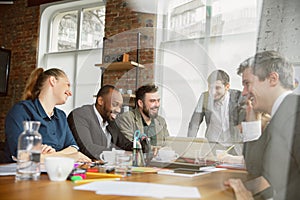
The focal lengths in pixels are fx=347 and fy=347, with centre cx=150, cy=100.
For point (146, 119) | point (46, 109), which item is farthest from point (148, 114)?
point (46, 109)

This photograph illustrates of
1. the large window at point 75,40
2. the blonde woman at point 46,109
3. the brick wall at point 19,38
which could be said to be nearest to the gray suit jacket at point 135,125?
the blonde woman at point 46,109

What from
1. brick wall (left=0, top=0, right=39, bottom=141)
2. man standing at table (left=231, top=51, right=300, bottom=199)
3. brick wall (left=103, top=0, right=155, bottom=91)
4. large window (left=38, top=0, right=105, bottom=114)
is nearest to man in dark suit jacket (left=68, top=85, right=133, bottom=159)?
brick wall (left=103, top=0, right=155, bottom=91)

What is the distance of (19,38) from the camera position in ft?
11.9

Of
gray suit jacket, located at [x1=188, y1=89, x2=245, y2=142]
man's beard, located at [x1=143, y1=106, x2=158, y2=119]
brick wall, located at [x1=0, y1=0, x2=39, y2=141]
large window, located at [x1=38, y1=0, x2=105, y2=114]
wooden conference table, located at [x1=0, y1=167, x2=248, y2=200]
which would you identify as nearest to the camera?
wooden conference table, located at [x1=0, y1=167, x2=248, y2=200]

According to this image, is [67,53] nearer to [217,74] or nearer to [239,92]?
[217,74]

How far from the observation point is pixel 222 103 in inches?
52.6

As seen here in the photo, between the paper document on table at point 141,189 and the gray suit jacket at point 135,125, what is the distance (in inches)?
23.1

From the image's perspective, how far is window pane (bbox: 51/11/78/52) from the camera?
3.27 meters

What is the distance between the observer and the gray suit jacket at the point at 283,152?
2.76ft

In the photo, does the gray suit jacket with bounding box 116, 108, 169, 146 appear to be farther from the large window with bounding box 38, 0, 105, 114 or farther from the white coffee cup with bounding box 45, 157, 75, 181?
the large window with bounding box 38, 0, 105, 114

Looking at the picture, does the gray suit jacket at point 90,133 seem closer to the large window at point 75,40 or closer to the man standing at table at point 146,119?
the man standing at table at point 146,119

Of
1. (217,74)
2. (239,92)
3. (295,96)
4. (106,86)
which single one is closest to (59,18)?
(106,86)

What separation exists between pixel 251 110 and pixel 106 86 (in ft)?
3.67

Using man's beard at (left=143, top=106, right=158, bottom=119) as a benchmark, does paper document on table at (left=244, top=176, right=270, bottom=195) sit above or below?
below
